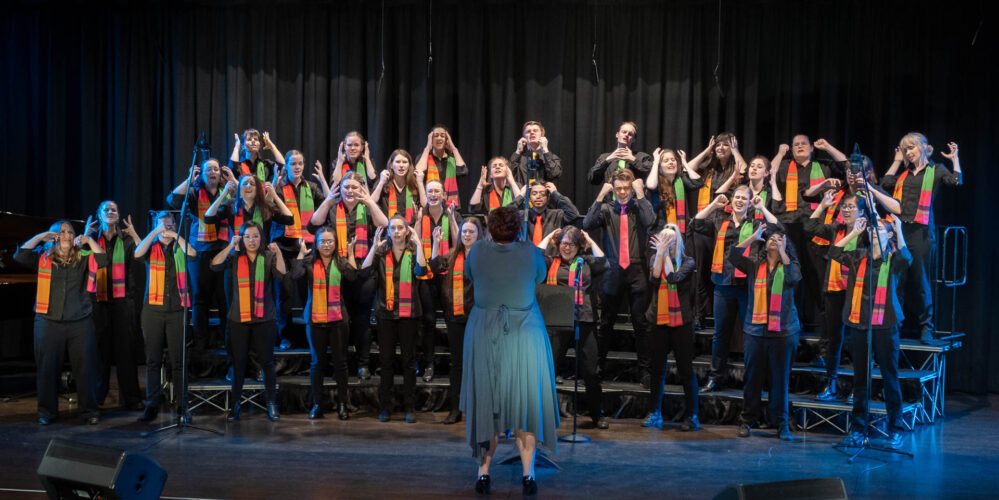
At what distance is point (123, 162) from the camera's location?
9.68 metres

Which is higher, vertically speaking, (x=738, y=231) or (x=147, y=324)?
(x=738, y=231)

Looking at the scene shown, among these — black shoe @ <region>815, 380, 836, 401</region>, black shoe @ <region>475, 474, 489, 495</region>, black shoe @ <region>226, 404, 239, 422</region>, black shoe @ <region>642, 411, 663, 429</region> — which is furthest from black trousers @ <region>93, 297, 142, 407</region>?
black shoe @ <region>815, 380, 836, 401</region>

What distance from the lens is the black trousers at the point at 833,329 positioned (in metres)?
6.97

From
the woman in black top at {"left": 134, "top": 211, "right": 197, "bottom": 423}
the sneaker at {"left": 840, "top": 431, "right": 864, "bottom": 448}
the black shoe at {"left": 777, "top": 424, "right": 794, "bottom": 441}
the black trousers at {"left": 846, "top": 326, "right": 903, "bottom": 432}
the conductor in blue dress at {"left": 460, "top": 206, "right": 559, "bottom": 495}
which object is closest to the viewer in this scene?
the conductor in blue dress at {"left": 460, "top": 206, "right": 559, "bottom": 495}

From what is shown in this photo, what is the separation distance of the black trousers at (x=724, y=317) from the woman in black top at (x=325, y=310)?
299cm

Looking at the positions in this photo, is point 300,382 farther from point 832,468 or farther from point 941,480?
point 941,480

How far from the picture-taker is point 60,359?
6926 millimetres

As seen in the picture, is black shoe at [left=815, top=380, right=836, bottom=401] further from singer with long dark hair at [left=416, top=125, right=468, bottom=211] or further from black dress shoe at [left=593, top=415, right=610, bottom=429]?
singer with long dark hair at [left=416, top=125, right=468, bottom=211]

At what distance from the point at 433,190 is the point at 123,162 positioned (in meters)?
4.30

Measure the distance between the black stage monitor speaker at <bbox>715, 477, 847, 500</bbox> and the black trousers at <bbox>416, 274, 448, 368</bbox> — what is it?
175 inches

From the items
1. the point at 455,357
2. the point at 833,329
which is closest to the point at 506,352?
the point at 455,357

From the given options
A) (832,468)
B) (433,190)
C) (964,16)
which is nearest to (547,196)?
(433,190)

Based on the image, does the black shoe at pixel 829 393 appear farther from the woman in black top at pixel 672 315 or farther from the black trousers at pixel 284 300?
the black trousers at pixel 284 300

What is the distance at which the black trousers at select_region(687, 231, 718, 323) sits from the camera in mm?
7716
